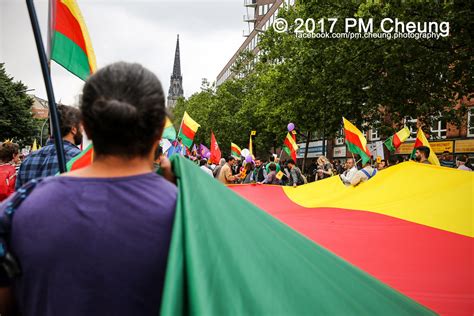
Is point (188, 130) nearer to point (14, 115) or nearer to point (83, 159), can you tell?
point (83, 159)

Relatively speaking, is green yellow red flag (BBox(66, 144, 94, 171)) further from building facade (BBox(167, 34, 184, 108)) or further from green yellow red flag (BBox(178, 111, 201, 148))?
building facade (BBox(167, 34, 184, 108))

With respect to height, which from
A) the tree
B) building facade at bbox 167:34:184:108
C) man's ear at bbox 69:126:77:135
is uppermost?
building facade at bbox 167:34:184:108

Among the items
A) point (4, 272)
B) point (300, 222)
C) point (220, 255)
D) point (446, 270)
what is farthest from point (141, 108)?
point (300, 222)

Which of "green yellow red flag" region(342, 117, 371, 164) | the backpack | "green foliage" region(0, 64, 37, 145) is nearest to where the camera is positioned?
the backpack

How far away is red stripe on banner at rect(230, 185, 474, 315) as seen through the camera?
10.4 ft

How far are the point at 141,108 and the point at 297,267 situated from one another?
739mm

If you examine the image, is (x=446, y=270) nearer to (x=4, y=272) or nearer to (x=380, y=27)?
(x=4, y=272)

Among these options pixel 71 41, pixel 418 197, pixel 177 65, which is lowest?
pixel 418 197

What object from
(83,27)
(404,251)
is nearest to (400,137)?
(404,251)

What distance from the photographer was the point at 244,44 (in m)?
83.1

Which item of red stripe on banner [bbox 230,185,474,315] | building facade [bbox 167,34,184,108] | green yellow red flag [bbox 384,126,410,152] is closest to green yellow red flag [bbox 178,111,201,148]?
green yellow red flag [bbox 384,126,410,152]

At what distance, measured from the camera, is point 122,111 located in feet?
4.45

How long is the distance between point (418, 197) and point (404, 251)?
1649mm

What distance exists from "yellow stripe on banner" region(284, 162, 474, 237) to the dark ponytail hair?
12.9 ft
